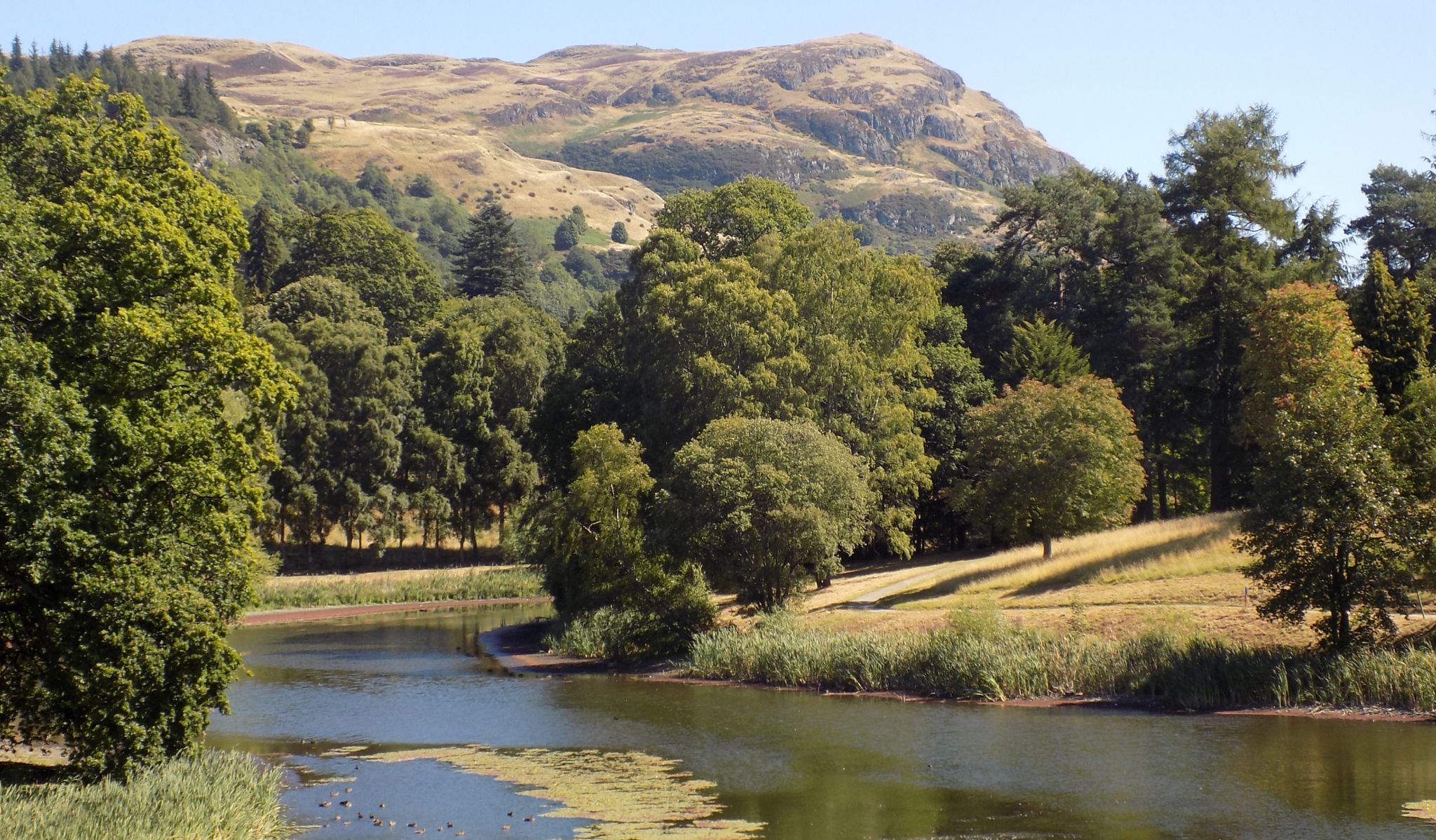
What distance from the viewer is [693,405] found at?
54969 mm

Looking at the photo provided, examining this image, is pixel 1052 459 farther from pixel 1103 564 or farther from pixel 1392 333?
pixel 1392 333

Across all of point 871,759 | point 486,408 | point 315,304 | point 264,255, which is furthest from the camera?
point 264,255

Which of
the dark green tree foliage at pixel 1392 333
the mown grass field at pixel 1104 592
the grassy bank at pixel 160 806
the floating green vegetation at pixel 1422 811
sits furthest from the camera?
the dark green tree foliage at pixel 1392 333

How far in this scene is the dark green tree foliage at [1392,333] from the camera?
5631cm

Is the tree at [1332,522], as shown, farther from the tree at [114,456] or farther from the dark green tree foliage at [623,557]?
the tree at [114,456]

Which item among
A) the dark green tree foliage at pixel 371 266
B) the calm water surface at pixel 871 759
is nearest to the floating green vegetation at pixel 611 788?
the calm water surface at pixel 871 759

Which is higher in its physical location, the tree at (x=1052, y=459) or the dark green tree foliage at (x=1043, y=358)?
the dark green tree foliage at (x=1043, y=358)

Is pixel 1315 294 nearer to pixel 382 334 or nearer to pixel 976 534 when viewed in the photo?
pixel 976 534

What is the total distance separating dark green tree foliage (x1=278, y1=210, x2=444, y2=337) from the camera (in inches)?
4737

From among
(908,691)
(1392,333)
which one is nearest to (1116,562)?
(908,691)

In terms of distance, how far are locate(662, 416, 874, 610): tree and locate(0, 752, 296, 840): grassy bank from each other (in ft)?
77.6

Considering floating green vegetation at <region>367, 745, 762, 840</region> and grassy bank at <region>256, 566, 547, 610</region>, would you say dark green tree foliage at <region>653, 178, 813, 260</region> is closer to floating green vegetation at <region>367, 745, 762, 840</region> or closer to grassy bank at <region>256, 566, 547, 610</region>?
grassy bank at <region>256, 566, 547, 610</region>

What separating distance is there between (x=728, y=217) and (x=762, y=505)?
22176 millimetres

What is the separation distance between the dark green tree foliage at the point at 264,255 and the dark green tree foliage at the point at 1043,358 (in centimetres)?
7748
